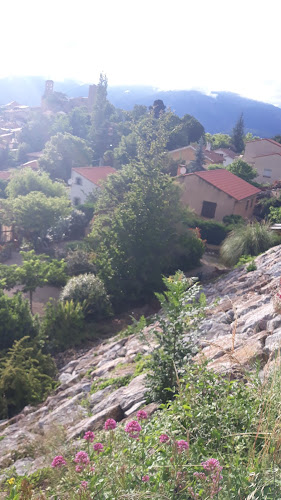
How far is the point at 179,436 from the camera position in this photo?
10.3ft

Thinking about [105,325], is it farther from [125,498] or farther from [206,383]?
[125,498]

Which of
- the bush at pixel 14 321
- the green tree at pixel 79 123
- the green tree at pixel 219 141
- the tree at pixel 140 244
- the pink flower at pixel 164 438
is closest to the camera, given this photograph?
the pink flower at pixel 164 438

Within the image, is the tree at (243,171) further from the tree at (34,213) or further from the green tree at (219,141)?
the green tree at (219,141)

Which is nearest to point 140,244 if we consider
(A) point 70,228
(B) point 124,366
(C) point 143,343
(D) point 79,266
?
(D) point 79,266

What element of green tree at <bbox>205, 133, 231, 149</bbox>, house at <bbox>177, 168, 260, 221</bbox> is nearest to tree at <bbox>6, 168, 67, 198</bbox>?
house at <bbox>177, 168, 260, 221</bbox>

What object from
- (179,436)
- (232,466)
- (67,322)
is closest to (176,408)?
(179,436)

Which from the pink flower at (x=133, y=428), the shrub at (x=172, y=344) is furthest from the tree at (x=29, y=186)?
the pink flower at (x=133, y=428)

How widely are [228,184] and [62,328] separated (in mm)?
17093

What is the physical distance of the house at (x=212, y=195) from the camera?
82.5ft

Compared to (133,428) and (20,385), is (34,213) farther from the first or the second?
(133,428)

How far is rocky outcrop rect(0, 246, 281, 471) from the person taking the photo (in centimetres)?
497

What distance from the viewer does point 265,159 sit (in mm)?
37594

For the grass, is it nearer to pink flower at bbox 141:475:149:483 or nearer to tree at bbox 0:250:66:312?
pink flower at bbox 141:475:149:483

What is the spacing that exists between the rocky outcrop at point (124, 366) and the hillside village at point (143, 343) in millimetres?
37
